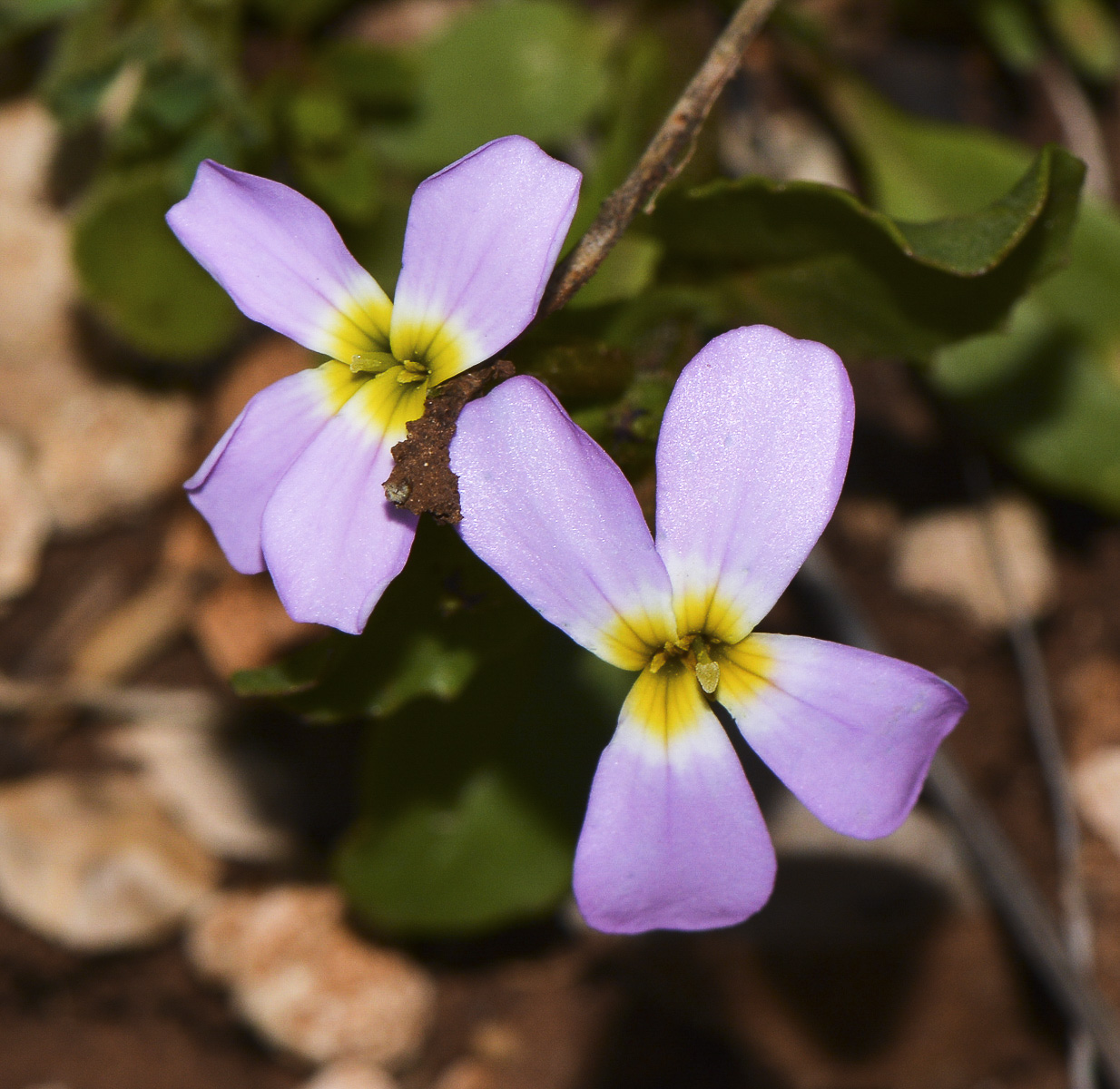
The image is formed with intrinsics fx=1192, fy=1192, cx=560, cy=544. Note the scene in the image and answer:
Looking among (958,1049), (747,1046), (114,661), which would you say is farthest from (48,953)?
(958,1049)

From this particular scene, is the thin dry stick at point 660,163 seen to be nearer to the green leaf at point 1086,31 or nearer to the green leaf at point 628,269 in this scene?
the green leaf at point 628,269

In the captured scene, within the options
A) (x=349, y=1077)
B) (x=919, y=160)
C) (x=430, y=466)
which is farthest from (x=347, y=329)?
(x=919, y=160)

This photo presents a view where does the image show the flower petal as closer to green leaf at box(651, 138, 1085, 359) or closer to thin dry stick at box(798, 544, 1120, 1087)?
green leaf at box(651, 138, 1085, 359)

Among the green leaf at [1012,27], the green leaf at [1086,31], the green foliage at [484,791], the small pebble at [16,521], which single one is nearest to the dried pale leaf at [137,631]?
the small pebble at [16,521]

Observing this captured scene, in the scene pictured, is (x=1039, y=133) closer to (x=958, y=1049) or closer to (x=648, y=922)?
(x=958, y=1049)

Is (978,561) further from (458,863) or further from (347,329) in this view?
(347,329)

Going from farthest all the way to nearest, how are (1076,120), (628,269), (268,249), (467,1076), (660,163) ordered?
(1076,120)
(467,1076)
(628,269)
(660,163)
(268,249)

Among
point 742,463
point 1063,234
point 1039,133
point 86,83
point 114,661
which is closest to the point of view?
point 742,463
